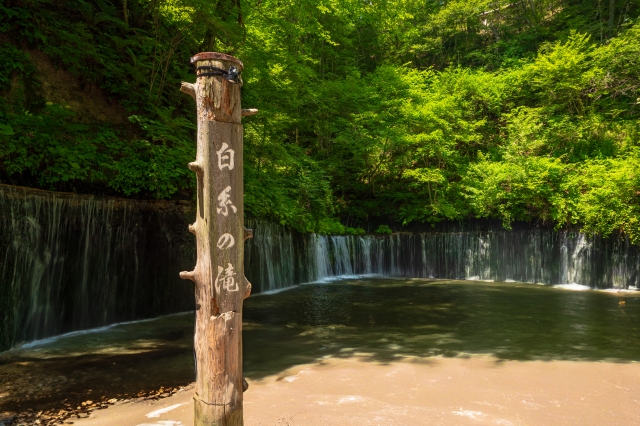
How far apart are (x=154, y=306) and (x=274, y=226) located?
Result: 5.67m

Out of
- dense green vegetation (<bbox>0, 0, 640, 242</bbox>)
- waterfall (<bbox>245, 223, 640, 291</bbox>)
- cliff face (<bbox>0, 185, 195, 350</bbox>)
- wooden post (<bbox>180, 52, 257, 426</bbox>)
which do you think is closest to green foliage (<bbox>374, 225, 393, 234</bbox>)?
waterfall (<bbox>245, 223, 640, 291</bbox>)

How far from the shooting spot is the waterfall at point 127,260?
23.7 ft

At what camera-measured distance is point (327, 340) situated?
780 cm

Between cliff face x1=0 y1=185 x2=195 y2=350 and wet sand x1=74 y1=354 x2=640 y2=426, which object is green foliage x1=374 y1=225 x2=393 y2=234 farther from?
wet sand x1=74 y1=354 x2=640 y2=426

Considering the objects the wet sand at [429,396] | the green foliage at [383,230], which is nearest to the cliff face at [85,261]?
the wet sand at [429,396]

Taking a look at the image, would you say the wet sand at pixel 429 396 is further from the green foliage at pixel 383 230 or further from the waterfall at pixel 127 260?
the green foliage at pixel 383 230

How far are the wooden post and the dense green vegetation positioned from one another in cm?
625

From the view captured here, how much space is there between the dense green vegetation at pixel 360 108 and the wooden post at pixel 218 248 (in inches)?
246

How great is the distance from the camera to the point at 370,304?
1173 centimetres

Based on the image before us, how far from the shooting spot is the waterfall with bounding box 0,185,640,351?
7.23 metres

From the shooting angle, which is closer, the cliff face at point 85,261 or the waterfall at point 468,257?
the cliff face at point 85,261

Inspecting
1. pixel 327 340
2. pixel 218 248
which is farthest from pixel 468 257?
pixel 218 248

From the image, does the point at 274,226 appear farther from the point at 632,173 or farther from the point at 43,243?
the point at 632,173

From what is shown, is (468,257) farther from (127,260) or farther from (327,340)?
(127,260)
